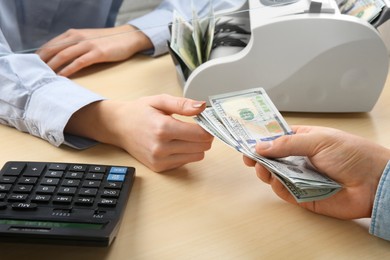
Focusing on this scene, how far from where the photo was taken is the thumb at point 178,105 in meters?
0.88

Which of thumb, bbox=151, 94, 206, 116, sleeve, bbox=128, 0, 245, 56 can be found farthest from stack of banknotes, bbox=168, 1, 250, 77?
thumb, bbox=151, 94, 206, 116

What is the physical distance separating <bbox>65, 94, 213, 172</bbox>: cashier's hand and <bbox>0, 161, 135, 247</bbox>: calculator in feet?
0.20

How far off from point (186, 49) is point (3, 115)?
37 cm

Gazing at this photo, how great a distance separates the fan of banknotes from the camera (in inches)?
30.1

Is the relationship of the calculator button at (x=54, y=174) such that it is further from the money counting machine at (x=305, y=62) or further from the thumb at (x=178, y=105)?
the money counting machine at (x=305, y=62)

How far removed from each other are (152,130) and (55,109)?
0.20 m

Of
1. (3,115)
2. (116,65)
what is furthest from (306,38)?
(3,115)

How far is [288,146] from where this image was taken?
798mm

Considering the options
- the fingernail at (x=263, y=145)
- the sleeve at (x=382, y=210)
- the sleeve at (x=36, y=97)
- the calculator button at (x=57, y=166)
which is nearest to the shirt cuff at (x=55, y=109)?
the sleeve at (x=36, y=97)

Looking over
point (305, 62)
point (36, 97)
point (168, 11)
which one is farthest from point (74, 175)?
point (305, 62)

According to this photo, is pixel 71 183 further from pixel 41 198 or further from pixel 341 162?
pixel 341 162

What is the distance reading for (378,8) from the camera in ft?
3.37

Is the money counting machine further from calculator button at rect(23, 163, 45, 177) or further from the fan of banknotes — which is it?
calculator button at rect(23, 163, 45, 177)

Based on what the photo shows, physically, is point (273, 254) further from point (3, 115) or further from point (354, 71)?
point (3, 115)
